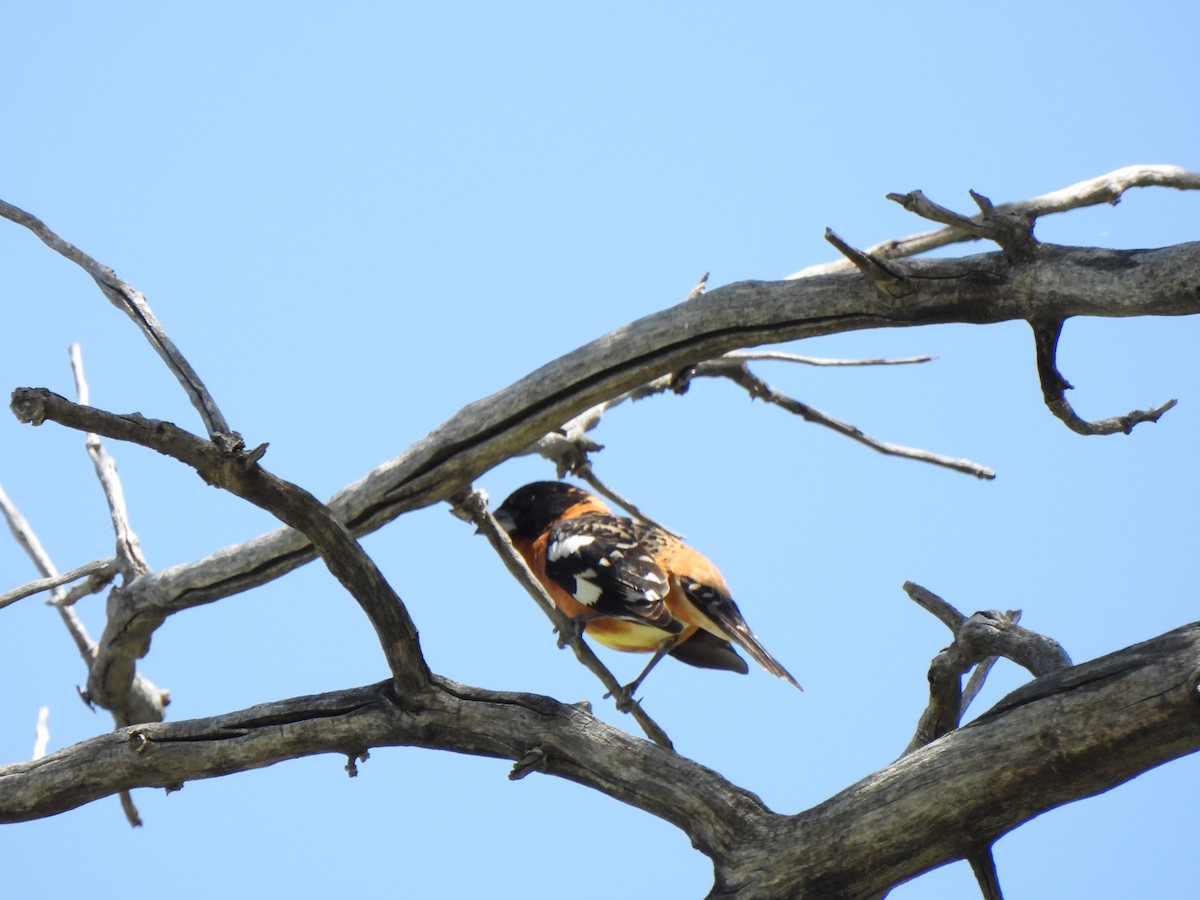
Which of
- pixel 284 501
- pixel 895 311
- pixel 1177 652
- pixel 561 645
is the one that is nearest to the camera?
pixel 1177 652

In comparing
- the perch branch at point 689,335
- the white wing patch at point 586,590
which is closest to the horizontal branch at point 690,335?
the perch branch at point 689,335

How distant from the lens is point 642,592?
4.08 meters

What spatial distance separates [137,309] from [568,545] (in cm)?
189

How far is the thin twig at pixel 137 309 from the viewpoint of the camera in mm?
2789

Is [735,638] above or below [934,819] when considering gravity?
above

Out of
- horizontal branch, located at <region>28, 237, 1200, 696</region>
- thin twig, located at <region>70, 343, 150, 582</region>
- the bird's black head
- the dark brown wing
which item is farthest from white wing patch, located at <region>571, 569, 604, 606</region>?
thin twig, located at <region>70, 343, 150, 582</region>

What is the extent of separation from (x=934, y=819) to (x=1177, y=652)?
584 millimetres

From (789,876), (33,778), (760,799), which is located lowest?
(789,876)

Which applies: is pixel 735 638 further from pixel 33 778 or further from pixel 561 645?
pixel 33 778

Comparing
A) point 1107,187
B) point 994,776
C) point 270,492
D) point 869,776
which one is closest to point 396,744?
point 270,492

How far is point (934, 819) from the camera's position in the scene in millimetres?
2475

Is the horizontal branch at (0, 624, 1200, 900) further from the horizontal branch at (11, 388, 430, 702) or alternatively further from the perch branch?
the perch branch

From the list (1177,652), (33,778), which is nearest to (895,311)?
(1177,652)

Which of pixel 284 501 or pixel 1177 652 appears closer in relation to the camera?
pixel 1177 652
